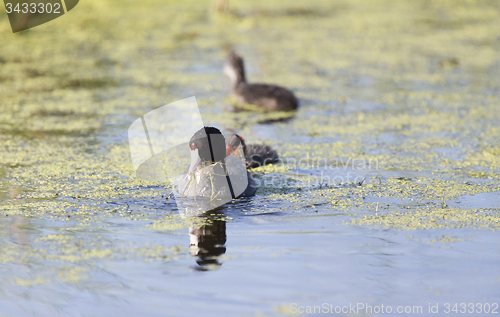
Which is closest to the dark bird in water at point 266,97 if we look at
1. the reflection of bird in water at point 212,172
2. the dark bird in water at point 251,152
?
the dark bird in water at point 251,152

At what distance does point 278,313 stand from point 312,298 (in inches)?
9.6

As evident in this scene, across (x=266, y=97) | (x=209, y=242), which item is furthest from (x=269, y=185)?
(x=266, y=97)

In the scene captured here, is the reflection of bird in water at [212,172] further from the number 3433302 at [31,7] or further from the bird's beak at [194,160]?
the number 3433302 at [31,7]

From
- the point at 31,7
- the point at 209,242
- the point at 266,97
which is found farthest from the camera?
the point at 31,7

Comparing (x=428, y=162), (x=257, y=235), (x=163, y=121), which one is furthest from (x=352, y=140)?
(x=257, y=235)

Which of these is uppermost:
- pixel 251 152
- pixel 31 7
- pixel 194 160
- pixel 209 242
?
pixel 31 7

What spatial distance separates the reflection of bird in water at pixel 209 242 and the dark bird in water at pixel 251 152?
122cm

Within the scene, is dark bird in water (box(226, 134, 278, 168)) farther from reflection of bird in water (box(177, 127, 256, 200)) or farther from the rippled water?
reflection of bird in water (box(177, 127, 256, 200))

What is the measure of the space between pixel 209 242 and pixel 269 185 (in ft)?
4.80

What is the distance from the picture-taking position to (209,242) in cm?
396

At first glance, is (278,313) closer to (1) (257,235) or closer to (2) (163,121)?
(1) (257,235)

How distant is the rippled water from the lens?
132 inches

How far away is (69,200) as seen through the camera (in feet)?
15.6

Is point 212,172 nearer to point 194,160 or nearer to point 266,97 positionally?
point 194,160
